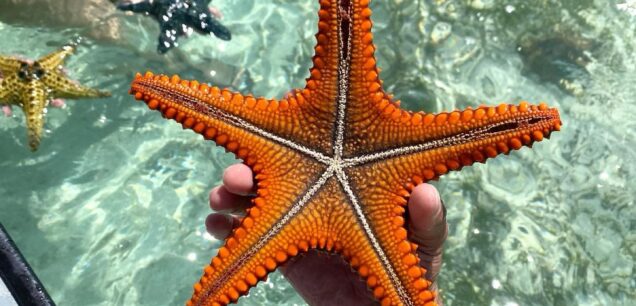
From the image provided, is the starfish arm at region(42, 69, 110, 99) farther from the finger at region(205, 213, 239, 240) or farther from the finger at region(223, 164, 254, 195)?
the finger at region(223, 164, 254, 195)

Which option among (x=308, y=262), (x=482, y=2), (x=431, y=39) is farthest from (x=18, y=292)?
(x=482, y=2)

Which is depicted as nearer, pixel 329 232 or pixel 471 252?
pixel 329 232

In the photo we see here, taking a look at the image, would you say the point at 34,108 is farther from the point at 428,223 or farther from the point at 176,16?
the point at 428,223

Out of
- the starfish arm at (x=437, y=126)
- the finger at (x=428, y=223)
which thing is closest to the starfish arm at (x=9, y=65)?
the starfish arm at (x=437, y=126)


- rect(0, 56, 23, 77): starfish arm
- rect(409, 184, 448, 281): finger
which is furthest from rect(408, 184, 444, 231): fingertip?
rect(0, 56, 23, 77): starfish arm

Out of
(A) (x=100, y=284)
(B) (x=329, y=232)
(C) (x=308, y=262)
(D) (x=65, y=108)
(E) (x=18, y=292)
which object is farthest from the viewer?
(D) (x=65, y=108)

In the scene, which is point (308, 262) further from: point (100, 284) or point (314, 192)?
point (100, 284)

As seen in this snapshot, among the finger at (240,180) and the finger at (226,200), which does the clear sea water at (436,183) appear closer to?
the finger at (226,200)
